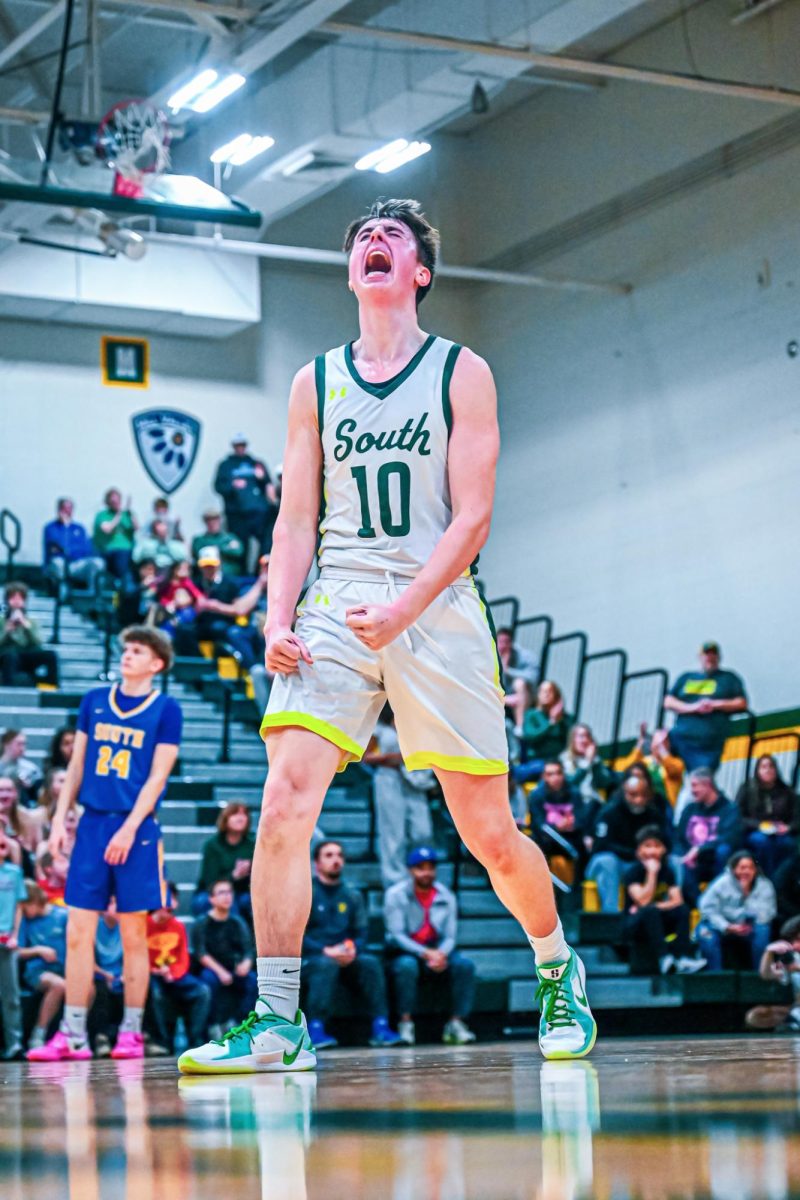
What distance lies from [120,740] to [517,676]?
852cm

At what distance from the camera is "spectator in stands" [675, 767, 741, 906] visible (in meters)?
12.3

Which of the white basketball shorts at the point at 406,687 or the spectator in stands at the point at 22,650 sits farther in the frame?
the spectator in stands at the point at 22,650

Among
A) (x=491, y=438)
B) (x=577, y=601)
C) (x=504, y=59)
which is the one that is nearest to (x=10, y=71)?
(x=504, y=59)

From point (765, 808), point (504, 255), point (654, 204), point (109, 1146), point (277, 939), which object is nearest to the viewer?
point (109, 1146)

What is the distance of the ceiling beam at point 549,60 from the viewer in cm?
1343

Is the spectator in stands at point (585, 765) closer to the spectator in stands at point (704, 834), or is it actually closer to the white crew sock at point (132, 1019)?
the spectator in stands at point (704, 834)

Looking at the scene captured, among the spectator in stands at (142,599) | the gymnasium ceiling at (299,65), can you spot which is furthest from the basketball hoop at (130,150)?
the spectator in stands at (142,599)

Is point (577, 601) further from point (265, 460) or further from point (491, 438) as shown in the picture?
point (491, 438)

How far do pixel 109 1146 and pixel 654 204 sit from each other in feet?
55.2

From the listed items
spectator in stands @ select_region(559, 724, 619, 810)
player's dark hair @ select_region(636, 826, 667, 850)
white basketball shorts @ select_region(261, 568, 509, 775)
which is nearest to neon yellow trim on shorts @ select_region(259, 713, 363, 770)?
white basketball shorts @ select_region(261, 568, 509, 775)

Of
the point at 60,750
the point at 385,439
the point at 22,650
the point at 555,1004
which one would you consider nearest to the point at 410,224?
the point at 385,439

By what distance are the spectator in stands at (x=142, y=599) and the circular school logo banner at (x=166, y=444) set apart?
2.86m

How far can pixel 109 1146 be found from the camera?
2.39 m

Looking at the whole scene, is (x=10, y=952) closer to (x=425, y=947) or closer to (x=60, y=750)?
(x=60, y=750)
